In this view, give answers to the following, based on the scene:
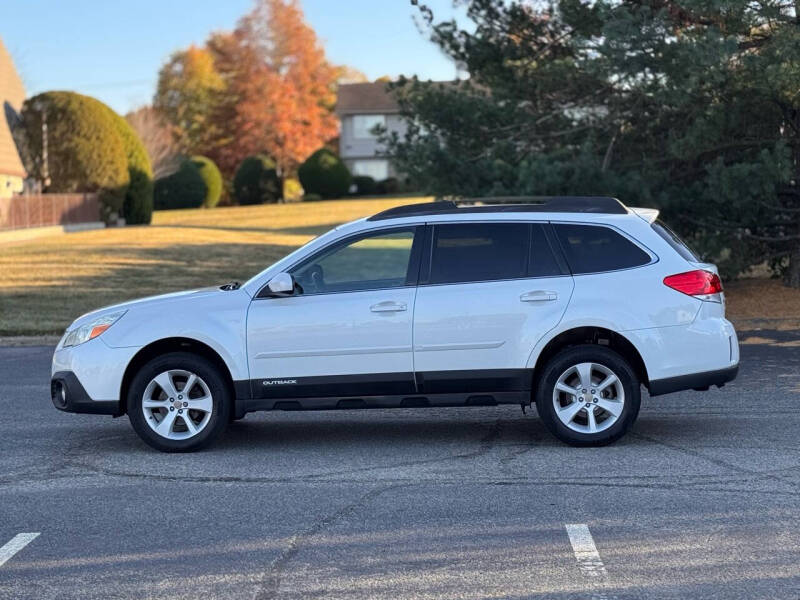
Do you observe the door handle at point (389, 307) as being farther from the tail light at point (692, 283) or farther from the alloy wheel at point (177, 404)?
the tail light at point (692, 283)

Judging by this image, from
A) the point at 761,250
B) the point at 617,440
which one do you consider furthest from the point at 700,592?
the point at 761,250

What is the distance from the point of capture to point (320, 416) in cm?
1070

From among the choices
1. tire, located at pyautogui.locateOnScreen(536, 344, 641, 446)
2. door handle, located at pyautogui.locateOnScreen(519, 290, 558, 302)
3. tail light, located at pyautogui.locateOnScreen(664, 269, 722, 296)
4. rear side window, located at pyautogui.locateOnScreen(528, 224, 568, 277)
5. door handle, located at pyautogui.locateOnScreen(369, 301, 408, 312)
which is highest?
rear side window, located at pyautogui.locateOnScreen(528, 224, 568, 277)

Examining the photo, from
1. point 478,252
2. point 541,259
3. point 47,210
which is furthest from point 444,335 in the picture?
point 47,210

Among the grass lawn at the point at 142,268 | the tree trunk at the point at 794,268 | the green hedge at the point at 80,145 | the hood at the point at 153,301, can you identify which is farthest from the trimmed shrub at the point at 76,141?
the hood at the point at 153,301

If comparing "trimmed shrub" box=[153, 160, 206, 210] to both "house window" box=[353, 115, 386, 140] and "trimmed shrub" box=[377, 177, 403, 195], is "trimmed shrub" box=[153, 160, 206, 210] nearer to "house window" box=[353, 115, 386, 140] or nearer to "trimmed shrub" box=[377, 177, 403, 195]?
"trimmed shrub" box=[377, 177, 403, 195]

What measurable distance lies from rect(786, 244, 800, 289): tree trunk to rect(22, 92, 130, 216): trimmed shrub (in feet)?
99.6

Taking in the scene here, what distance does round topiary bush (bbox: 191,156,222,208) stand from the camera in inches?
2601

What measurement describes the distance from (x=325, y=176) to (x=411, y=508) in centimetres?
6354

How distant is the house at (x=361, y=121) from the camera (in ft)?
275

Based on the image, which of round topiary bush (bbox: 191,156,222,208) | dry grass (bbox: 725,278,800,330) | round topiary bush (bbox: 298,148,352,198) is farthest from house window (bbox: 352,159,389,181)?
dry grass (bbox: 725,278,800,330)

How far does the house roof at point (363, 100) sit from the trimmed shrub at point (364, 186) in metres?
10.8

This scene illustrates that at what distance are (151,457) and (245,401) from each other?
2.64ft

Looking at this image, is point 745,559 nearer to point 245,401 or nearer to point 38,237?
point 245,401
